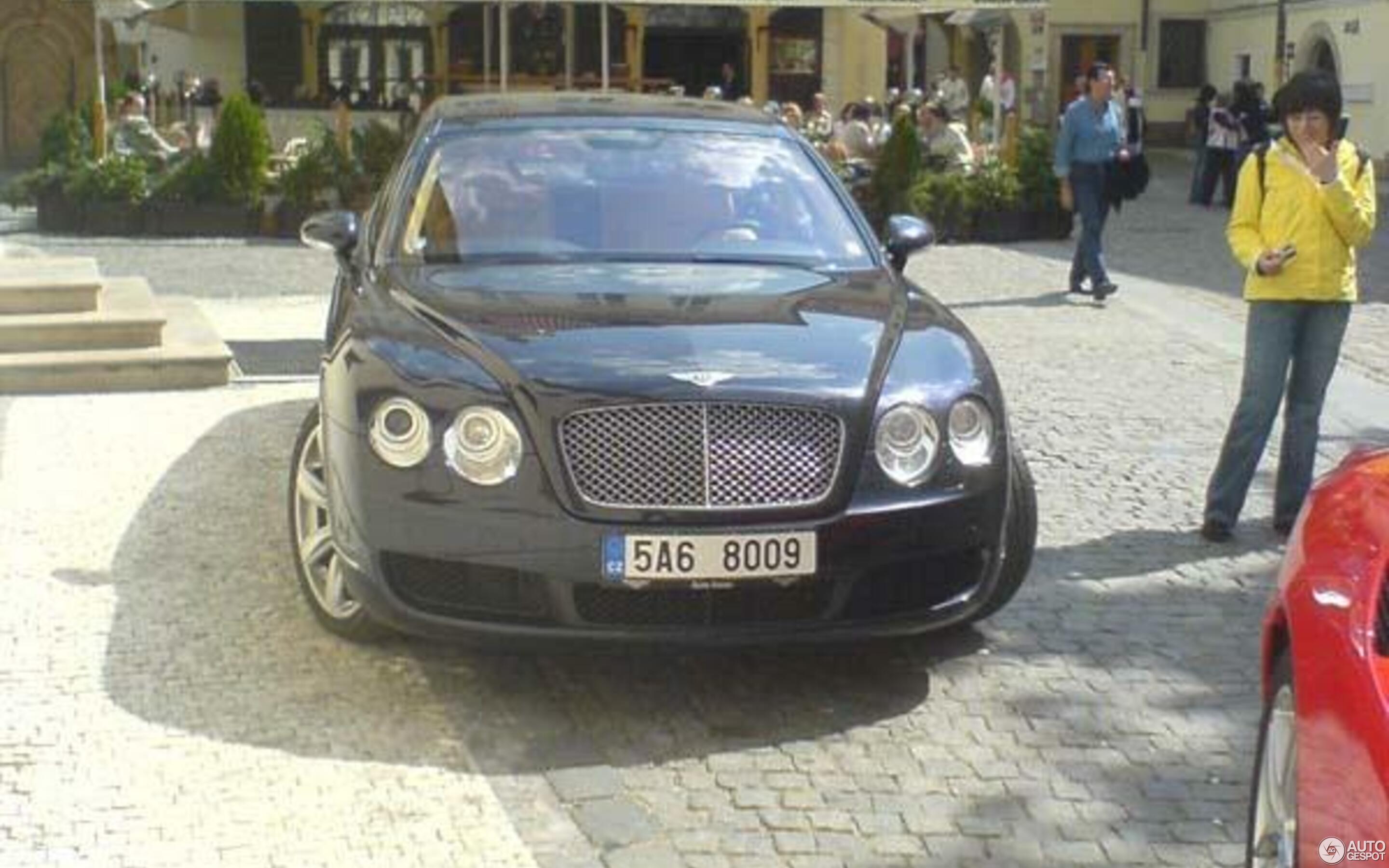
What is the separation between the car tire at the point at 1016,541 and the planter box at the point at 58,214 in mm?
16823

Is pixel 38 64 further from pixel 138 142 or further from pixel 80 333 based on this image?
pixel 80 333

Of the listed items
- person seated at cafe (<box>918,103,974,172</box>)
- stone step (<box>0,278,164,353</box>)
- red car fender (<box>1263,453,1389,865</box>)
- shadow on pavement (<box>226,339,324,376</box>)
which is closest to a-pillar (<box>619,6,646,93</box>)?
person seated at cafe (<box>918,103,974,172</box>)

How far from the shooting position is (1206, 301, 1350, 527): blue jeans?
778 centimetres

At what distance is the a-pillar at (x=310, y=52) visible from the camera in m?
33.9

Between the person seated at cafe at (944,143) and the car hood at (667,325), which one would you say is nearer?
the car hood at (667,325)

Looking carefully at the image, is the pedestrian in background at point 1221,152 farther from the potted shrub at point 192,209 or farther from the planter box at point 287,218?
the potted shrub at point 192,209

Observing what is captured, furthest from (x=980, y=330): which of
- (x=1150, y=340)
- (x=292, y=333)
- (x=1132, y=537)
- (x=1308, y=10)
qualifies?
(x=1308, y=10)

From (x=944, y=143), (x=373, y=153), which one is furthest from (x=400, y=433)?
(x=944, y=143)

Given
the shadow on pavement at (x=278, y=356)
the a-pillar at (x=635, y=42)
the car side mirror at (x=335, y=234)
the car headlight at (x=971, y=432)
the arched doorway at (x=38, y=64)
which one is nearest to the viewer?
the car headlight at (x=971, y=432)

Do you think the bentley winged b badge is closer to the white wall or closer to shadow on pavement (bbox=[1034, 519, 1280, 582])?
shadow on pavement (bbox=[1034, 519, 1280, 582])

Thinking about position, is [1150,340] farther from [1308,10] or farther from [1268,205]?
[1308,10]

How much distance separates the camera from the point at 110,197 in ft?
70.1

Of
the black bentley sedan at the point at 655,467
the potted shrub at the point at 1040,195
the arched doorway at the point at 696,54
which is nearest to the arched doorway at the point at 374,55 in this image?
the arched doorway at the point at 696,54

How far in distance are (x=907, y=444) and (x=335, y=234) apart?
7.97ft
